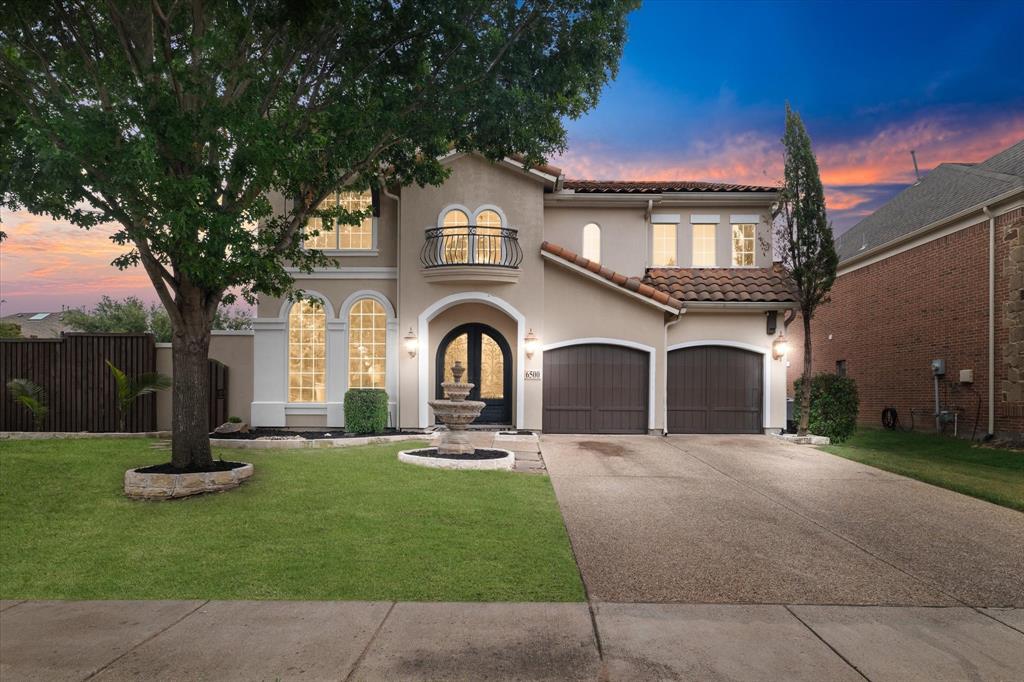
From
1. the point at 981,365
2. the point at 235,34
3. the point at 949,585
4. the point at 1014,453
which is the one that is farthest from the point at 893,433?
the point at 235,34

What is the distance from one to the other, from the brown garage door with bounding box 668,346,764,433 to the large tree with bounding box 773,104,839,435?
1.28 meters

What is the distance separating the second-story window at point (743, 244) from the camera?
1775cm

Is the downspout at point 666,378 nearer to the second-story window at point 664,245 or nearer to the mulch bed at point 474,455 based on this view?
the second-story window at point 664,245

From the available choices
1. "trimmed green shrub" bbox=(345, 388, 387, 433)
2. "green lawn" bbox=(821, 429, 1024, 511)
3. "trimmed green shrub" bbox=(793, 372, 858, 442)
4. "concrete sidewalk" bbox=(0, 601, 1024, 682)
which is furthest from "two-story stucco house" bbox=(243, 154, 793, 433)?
"concrete sidewalk" bbox=(0, 601, 1024, 682)

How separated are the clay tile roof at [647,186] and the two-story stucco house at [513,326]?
0.29 feet

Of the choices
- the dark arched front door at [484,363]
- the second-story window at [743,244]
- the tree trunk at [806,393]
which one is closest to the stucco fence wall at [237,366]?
the dark arched front door at [484,363]

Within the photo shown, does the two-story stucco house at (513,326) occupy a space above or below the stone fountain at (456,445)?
above

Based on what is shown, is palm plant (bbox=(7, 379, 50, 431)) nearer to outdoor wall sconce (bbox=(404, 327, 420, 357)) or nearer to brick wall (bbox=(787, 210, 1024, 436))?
outdoor wall sconce (bbox=(404, 327, 420, 357))

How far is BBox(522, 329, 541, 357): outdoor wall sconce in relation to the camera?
15.8 meters

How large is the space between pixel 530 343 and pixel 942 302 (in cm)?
1235

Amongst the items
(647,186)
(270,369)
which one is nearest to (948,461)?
(647,186)

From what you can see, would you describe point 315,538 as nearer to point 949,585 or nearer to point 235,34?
point 949,585

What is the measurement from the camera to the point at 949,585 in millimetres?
5625

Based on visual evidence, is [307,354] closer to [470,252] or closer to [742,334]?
[470,252]
